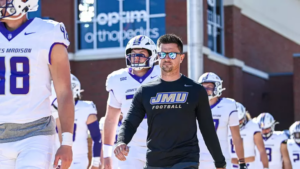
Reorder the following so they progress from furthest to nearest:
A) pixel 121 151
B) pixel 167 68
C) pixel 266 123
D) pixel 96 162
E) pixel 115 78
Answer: pixel 266 123 → pixel 96 162 → pixel 115 78 → pixel 167 68 → pixel 121 151

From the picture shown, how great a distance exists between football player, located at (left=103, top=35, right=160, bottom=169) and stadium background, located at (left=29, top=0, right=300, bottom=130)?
16.0m

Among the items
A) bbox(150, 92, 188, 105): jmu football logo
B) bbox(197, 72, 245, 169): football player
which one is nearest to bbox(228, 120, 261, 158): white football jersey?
bbox(197, 72, 245, 169): football player

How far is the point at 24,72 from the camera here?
17.6 feet

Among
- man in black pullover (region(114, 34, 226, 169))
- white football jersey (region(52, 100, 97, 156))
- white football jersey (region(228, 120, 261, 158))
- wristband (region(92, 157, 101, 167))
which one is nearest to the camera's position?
man in black pullover (region(114, 34, 226, 169))

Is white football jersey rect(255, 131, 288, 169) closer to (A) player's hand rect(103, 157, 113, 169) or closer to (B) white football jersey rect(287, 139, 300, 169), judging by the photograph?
(B) white football jersey rect(287, 139, 300, 169)

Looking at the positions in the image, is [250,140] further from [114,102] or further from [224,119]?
[114,102]

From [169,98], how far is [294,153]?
10489mm

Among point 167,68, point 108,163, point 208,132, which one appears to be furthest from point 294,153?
point 167,68

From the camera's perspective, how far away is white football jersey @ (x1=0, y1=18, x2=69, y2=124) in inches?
210

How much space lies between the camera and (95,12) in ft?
83.9

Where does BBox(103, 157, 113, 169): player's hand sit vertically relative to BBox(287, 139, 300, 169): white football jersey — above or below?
above

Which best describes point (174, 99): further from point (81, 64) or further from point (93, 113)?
point (81, 64)

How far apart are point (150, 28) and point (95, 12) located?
2213 mm

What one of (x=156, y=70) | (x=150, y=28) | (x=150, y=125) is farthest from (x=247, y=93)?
(x=150, y=125)
